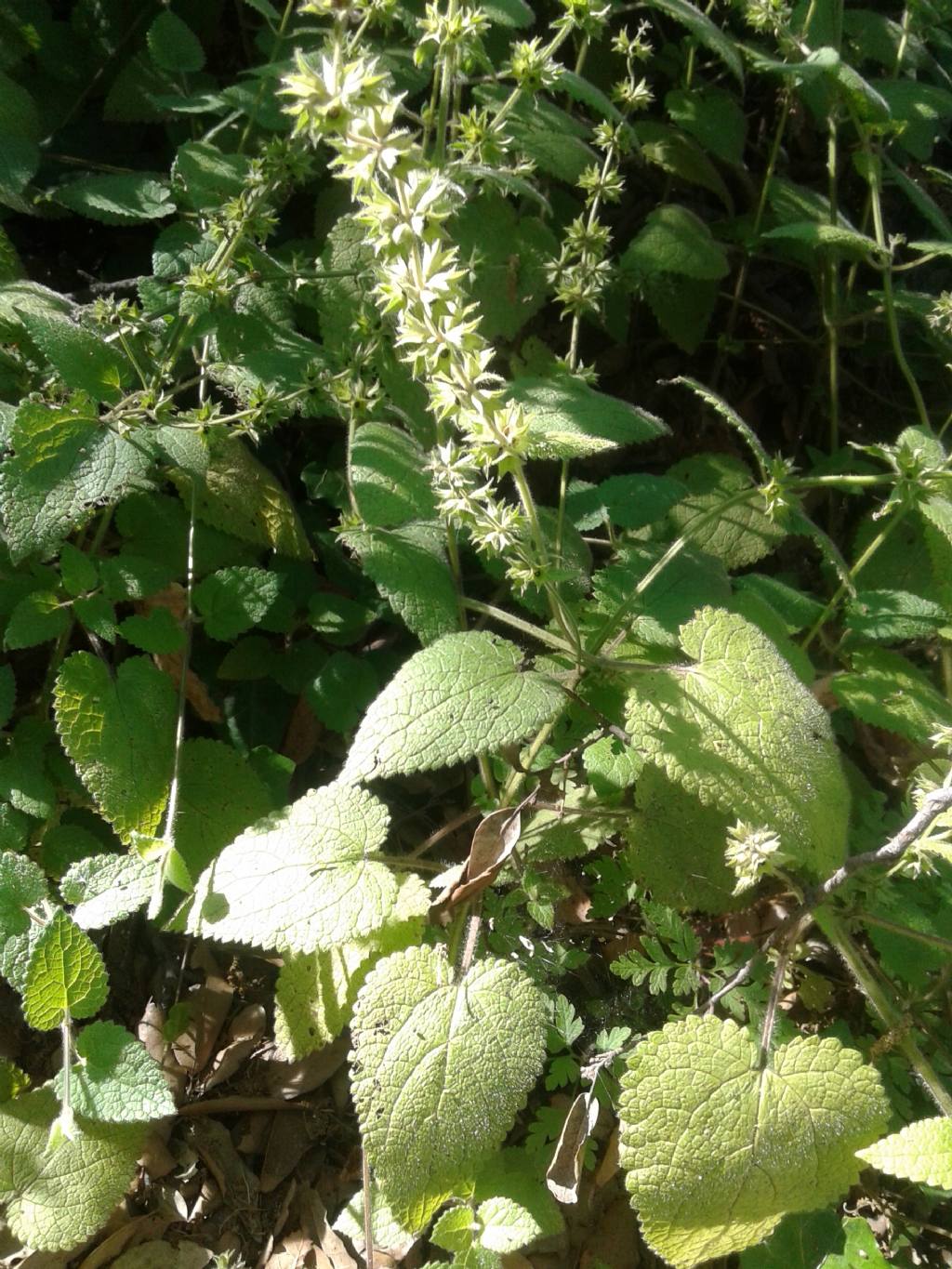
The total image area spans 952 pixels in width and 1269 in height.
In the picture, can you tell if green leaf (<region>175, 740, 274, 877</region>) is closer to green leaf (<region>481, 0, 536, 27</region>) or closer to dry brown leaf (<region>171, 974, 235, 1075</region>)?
dry brown leaf (<region>171, 974, 235, 1075</region>)

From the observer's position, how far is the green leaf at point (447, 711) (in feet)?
4.57

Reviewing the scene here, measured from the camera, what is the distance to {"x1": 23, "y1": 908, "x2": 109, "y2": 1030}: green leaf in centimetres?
161

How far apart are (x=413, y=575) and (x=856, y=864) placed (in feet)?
2.68

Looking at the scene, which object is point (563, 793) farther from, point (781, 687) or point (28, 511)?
point (28, 511)

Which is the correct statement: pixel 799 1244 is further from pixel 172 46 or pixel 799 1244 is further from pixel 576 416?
pixel 172 46

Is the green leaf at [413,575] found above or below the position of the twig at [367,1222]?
above

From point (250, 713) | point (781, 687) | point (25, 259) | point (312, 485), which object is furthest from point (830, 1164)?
point (25, 259)

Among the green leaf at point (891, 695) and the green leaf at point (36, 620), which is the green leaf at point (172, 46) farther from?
the green leaf at point (891, 695)

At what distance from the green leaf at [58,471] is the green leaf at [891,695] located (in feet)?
4.40

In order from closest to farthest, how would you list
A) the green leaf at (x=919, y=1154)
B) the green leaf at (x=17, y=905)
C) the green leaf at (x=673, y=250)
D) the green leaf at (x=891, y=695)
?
the green leaf at (x=919, y=1154) < the green leaf at (x=17, y=905) < the green leaf at (x=891, y=695) < the green leaf at (x=673, y=250)

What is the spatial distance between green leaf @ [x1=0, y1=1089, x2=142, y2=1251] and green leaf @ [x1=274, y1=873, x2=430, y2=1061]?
31 cm

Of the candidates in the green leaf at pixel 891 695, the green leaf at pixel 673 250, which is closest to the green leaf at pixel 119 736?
the green leaf at pixel 891 695

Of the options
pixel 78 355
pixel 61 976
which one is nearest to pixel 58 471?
pixel 78 355

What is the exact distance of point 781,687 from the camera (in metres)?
1.56
